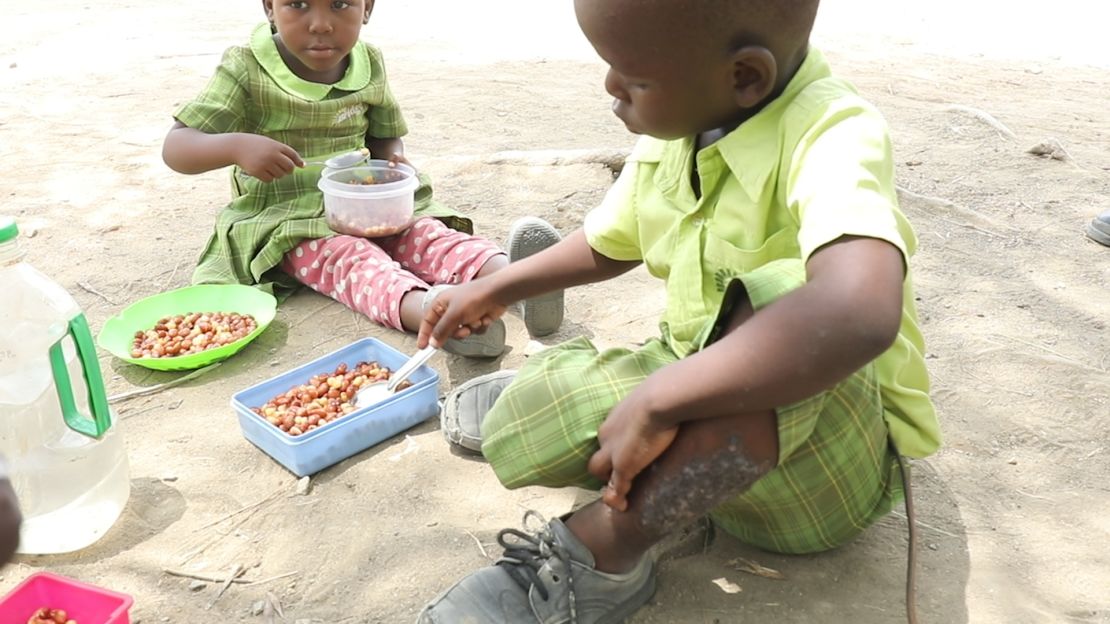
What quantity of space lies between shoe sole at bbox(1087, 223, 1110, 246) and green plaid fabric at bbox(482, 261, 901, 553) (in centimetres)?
173

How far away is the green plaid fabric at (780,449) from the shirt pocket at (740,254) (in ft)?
0.46

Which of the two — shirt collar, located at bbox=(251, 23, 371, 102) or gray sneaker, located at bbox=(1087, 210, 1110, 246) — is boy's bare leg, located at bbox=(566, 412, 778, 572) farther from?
gray sneaker, located at bbox=(1087, 210, 1110, 246)

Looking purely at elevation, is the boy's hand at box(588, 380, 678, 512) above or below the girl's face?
below

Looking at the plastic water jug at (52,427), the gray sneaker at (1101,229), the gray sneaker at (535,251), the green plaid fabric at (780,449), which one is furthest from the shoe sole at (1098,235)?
the plastic water jug at (52,427)

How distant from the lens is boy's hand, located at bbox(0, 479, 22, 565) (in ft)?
3.15

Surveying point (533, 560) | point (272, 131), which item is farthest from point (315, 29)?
point (533, 560)

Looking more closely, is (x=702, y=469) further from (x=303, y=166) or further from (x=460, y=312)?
(x=303, y=166)

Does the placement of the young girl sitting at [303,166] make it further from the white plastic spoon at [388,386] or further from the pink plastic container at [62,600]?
the pink plastic container at [62,600]

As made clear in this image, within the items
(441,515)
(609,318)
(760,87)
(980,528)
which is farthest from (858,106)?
(609,318)

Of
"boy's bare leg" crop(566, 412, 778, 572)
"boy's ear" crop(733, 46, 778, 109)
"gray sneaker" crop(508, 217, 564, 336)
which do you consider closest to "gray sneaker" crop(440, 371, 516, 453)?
"gray sneaker" crop(508, 217, 564, 336)

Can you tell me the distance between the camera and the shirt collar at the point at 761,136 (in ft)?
4.88

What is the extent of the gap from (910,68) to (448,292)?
4.10 m

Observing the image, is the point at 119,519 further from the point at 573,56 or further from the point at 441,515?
the point at 573,56

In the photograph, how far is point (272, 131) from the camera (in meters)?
2.90
